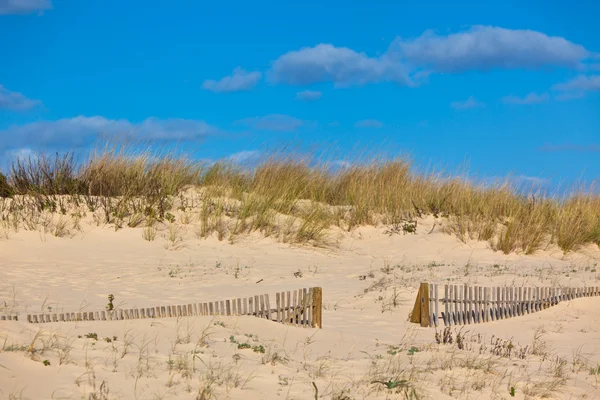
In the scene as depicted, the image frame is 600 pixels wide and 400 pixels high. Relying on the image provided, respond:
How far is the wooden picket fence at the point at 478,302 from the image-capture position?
998cm

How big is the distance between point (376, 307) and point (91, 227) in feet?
26.6

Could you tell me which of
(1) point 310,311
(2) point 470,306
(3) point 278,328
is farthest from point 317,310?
(2) point 470,306

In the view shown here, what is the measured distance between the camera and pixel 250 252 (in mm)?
16047

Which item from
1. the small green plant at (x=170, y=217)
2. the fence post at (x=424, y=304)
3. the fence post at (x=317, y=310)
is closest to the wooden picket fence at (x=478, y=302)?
the fence post at (x=424, y=304)

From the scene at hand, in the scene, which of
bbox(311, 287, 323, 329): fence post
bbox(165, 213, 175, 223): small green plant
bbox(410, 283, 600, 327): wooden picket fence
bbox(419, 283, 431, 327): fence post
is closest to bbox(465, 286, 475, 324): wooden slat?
bbox(410, 283, 600, 327): wooden picket fence

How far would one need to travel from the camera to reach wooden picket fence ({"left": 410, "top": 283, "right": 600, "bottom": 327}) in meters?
9.98

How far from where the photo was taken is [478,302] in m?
10.4

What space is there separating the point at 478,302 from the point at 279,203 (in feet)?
26.9

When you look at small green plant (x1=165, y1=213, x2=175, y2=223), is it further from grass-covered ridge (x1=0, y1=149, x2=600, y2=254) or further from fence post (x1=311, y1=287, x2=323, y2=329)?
fence post (x1=311, y1=287, x2=323, y2=329)

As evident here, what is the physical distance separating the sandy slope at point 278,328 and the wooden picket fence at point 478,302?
204 mm

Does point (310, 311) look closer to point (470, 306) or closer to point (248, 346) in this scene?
point (248, 346)

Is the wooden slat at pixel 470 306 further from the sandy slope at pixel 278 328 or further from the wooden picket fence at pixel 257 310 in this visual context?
the wooden picket fence at pixel 257 310

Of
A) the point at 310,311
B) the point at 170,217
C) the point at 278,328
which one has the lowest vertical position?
the point at 278,328

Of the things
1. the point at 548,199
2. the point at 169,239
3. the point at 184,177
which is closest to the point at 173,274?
the point at 169,239
